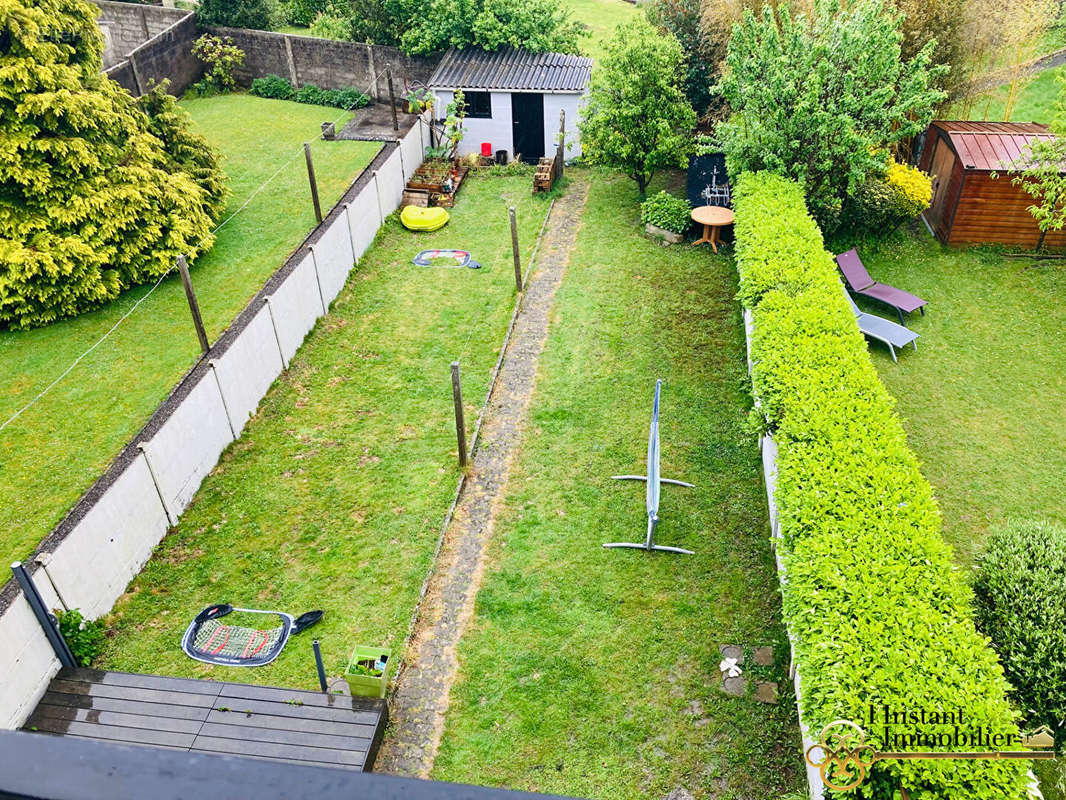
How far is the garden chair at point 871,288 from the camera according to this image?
1628cm

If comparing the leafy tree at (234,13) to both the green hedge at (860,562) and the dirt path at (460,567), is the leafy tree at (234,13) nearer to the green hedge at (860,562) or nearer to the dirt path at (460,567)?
the dirt path at (460,567)

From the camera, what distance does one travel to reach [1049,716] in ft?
26.9

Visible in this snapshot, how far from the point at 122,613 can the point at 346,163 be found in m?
16.3

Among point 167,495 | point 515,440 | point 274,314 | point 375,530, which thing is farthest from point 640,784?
point 274,314

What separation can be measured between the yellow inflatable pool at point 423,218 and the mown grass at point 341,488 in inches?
89.9

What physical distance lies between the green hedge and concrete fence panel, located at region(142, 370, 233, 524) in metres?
8.34

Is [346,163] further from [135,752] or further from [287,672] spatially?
[135,752]

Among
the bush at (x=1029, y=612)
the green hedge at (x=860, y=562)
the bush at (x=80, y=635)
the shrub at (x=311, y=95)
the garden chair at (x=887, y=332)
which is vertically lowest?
the bush at (x=80, y=635)

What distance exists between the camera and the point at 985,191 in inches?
715

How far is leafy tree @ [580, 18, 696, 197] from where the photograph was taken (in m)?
20.5

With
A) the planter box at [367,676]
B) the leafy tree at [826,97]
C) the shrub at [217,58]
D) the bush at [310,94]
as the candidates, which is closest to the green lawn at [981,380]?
the leafy tree at [826,97]

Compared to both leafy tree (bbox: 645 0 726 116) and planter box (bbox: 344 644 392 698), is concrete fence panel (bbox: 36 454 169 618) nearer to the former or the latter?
planter box (bbox: 344 644 392 698)

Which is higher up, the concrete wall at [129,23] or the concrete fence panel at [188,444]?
the concrete wall at [129,23]

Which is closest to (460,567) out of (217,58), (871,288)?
(871,288)
